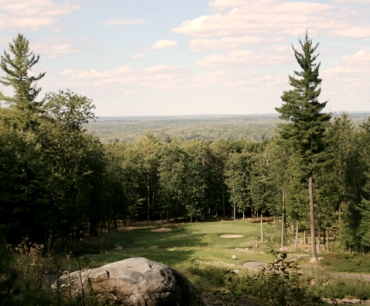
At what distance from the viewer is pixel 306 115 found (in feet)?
94.4

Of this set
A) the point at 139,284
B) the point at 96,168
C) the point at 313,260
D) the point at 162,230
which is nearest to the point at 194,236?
the point at 162,230

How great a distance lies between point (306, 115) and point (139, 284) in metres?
23.9

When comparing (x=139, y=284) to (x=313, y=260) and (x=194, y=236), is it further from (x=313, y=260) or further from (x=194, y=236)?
(x=194, y=236)

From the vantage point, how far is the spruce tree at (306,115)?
28.6 metres

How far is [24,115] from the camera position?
3447 centimetres

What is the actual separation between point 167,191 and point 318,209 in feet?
99.9

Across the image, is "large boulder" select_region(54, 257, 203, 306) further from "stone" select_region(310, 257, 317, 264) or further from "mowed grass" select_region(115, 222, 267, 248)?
"mowed grass" select_region(115, 222, 267, 248)

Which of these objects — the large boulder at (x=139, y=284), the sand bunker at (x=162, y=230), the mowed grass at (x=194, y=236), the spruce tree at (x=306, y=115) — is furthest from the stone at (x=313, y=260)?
the sand bunker at (x=162, y=230)

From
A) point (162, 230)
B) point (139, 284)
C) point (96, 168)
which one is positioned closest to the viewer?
point (139, 284)

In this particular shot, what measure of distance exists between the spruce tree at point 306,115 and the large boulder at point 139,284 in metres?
22.1

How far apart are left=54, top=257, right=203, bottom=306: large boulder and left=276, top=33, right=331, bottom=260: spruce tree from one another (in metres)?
22.1

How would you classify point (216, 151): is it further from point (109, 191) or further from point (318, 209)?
point (318, 209)

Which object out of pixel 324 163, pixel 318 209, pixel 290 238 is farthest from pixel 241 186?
pixel 324 163

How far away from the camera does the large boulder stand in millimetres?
7672
